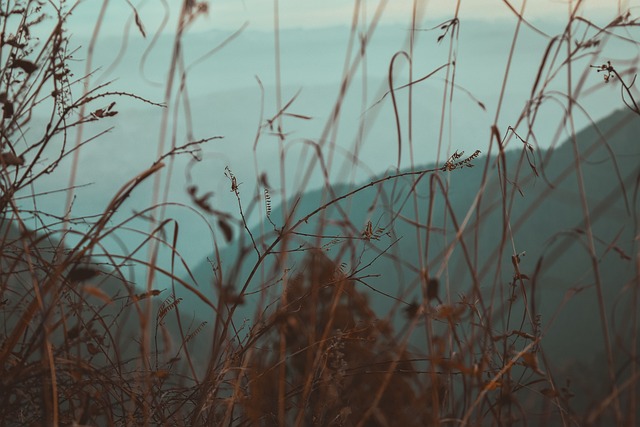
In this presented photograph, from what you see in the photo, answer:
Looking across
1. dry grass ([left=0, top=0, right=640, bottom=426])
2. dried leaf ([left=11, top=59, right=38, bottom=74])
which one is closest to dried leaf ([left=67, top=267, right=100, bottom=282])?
dry grass ([left=0, top=0, right=640, bottom=426])

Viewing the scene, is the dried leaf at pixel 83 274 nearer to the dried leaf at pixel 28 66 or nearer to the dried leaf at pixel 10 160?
the dried leaf at pixel 10 160

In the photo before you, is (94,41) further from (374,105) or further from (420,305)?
(420,305)

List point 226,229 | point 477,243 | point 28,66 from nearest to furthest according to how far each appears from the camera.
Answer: point 226,229, point 477,243, point 28,66

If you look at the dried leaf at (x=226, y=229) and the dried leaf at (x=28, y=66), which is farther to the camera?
the dried leaf at (x=28, y=66)

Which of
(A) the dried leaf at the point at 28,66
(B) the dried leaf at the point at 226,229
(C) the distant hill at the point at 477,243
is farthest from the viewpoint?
(A) the dried leaf at the point at 28,66

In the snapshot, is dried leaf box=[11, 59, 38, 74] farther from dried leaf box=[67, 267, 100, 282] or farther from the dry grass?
dried leaf box=[67, 267, 100, 282]

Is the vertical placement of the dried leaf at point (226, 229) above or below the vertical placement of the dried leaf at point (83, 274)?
below

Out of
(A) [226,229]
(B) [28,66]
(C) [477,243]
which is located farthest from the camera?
(B) [28,66]

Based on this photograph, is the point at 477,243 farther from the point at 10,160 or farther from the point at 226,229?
the point at 10,160

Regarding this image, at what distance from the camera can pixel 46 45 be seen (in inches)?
59.4

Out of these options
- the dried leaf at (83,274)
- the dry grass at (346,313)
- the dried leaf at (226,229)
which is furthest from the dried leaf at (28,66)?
the dried leaf at (226,229)

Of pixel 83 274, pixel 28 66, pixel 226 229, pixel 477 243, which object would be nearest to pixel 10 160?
pixel 28 66

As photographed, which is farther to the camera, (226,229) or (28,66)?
(28,66)

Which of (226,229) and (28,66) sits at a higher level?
(28,66)
